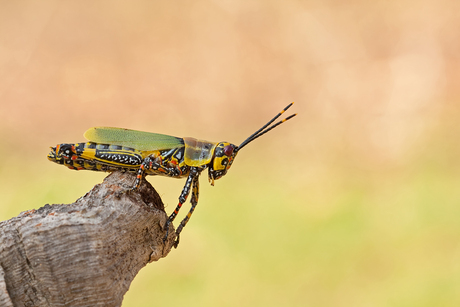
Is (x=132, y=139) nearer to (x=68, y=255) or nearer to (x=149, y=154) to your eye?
(x=149, y=154)

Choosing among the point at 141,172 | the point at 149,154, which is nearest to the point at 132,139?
the point at 149,154

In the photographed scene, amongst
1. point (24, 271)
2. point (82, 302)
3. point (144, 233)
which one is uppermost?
point (144, 233)

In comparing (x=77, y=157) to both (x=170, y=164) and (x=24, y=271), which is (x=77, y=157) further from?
(x=24, y=271)

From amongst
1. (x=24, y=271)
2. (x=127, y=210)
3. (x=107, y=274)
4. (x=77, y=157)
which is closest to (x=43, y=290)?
(x=24, y=271)

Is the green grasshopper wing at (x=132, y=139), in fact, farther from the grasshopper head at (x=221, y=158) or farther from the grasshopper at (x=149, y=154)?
the grasshopper head at (x=221, y=158)

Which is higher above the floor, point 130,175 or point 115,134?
point 115,134

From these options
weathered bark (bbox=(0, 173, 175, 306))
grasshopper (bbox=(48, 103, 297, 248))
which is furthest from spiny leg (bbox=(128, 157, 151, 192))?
weathered bark (bbox=(0, 173, 175, 306))

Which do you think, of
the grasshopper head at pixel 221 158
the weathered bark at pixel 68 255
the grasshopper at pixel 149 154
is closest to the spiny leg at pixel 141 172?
the grasshopper at pixel 149 154
